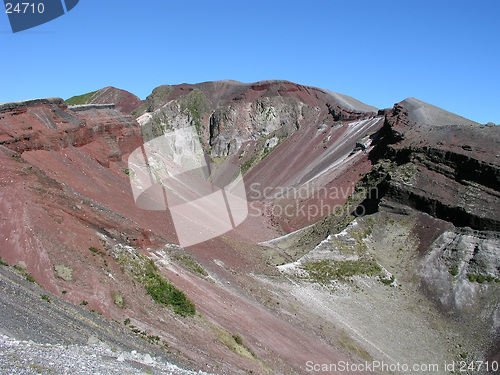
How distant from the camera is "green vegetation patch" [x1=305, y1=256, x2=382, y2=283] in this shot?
26.3 m

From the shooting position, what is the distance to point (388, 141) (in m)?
44.4

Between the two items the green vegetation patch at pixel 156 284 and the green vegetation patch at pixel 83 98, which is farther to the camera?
the green vegetation patch at pixel 83 98

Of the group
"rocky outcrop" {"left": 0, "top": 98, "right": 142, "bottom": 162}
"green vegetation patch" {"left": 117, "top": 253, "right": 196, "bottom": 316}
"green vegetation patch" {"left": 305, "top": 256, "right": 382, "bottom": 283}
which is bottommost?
"green vegetation patch" {"left": 305, "top": 256, "right": 382, "bottom": 283}

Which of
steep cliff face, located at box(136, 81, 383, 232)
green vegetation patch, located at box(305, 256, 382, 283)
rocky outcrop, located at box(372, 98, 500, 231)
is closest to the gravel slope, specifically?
green vegetation patch, located at box(305, 256, 382, 283)

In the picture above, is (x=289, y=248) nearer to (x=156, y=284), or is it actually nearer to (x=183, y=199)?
(x=183, y=199)

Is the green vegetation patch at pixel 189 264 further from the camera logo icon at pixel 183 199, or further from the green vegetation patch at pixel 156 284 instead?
the camera logo icon at pixel 183 199

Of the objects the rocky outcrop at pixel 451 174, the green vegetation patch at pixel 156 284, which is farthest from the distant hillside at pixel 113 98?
the green vegetation patch at pixel 156 284

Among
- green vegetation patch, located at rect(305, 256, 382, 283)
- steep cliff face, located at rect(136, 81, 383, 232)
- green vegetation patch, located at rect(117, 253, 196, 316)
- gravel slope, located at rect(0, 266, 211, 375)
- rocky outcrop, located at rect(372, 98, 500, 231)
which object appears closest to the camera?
gravel slope, located at rect(0, 266, 211, 375)

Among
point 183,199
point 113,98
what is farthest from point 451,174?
point 113,98

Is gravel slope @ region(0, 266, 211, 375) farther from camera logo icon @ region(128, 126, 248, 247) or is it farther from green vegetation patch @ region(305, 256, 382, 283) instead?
green vegetation patch @ region(305, 256, 382, 283)

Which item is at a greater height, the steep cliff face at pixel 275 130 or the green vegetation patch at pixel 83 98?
the green vegetation patch at pixel 83 98

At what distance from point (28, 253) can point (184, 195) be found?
79.2 ft

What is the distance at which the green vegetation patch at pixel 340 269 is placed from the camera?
86.3 ft

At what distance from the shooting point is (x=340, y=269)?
2683 centimetres
